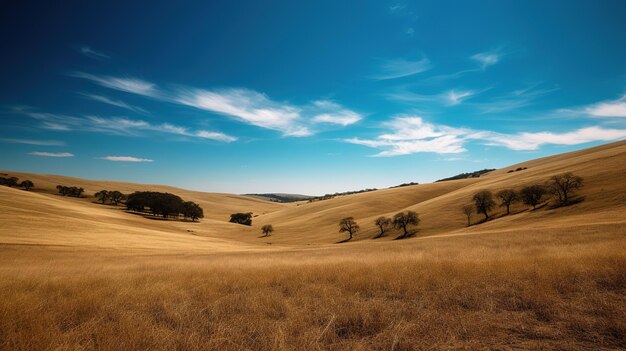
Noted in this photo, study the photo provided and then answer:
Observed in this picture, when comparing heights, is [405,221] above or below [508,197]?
below

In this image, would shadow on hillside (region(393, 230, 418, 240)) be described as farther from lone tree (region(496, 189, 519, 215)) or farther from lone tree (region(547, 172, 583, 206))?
lone tree (region(547, 172, 583, 206))

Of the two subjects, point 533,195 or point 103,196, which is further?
point 103,196

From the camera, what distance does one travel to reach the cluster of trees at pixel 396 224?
227ft

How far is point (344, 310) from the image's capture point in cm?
625

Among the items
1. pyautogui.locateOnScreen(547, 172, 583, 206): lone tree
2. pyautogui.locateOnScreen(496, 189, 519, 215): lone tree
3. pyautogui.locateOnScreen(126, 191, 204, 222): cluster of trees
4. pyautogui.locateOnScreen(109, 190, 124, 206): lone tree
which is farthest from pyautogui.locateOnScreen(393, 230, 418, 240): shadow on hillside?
pyautogui.locateOnScreen(109, 190, 124, 206): lone tree

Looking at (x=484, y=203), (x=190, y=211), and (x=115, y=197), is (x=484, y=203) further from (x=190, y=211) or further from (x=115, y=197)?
(x=115, y=197)

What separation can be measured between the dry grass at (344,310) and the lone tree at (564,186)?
65.0 meters

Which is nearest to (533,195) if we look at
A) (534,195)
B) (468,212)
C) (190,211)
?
(534,195)

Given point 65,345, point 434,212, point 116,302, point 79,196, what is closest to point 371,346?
point 65,345

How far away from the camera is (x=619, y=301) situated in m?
5.90

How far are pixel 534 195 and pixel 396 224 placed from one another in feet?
99.6

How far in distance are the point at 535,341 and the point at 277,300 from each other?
5.10m

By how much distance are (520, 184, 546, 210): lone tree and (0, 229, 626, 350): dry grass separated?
219ft

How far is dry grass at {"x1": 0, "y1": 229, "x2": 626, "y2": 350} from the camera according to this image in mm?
4758
